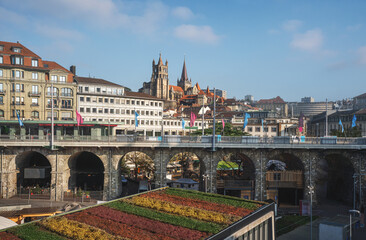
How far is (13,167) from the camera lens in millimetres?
44906

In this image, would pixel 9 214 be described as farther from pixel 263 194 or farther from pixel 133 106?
pixel 133 106

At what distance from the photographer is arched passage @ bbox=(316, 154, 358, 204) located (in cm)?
4912

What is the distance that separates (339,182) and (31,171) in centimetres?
5199

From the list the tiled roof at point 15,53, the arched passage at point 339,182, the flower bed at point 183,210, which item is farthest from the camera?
the tiled roof at point 15,53

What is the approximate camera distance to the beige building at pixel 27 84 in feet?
217

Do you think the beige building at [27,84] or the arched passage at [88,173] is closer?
the arched passage at [88,173]

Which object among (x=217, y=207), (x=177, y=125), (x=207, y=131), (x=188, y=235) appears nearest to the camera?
(x=188, y=235)

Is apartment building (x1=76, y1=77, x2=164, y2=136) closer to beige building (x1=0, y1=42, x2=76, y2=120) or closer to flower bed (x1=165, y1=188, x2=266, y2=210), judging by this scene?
beige building (x1=0, y1=42, x2=76, y2=120)

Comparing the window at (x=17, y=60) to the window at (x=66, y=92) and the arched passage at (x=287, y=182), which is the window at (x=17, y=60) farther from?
the arched passage at (x=287, y=182)

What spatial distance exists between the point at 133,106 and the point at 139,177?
32007 millimetres

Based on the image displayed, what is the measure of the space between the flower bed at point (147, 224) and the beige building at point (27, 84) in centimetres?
5334

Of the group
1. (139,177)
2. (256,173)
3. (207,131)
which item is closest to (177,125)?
(207,131)

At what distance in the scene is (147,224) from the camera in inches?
853

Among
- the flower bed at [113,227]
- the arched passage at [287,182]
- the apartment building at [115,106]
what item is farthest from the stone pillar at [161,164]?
the apartment building at [115,106]
